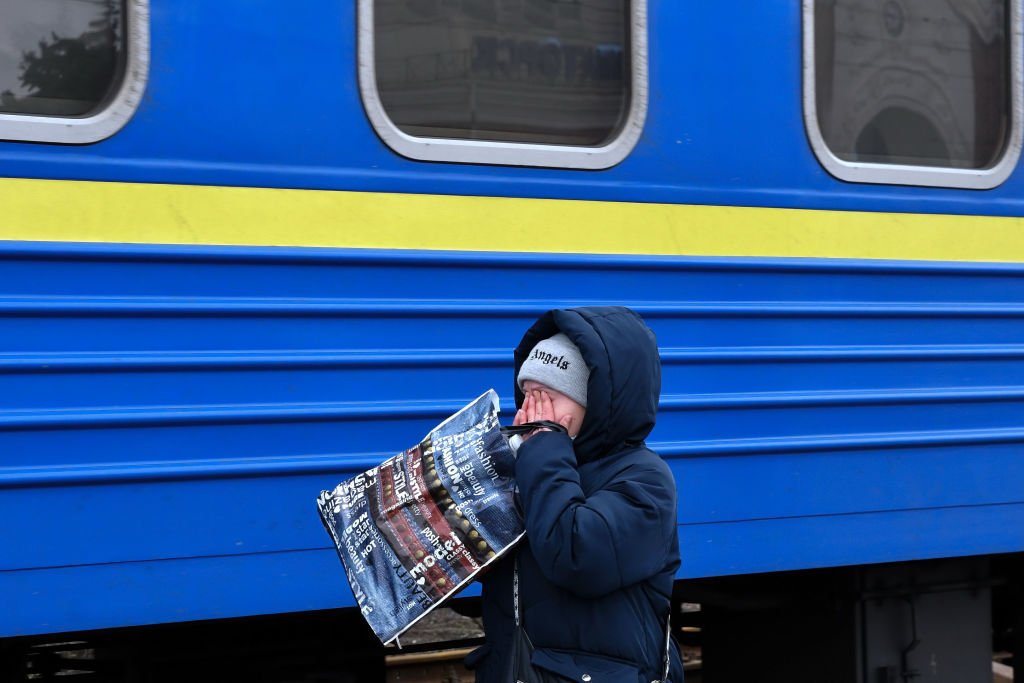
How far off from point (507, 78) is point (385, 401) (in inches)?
32.4

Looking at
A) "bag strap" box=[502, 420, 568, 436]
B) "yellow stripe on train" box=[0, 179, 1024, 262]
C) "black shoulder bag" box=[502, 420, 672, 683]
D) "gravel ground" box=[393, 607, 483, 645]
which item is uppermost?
"yellow stripe on train" box=[0, 179, 1024, 262]

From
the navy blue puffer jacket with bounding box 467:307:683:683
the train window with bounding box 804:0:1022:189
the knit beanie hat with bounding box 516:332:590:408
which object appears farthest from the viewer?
the train window with bounding box 804:0:1022:189

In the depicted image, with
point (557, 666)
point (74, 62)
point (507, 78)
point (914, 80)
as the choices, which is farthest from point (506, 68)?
point (557, 666)

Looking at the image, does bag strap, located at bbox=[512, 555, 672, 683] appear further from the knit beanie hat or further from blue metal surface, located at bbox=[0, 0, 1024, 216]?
blue metal surface, located at bbox=[0, 0, 1024, 216]

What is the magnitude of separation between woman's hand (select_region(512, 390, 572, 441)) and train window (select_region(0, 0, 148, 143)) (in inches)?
41.4

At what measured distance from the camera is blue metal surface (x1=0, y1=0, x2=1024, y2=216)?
8.28 ft

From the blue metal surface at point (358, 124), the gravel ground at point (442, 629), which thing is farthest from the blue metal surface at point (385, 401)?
the gravel ground at point (442, 629)

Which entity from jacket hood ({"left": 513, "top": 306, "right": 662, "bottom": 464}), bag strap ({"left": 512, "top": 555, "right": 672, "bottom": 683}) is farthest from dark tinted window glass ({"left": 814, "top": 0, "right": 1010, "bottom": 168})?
bag strap ({"left": 512, "top": 555, "right": 672, "bottom": 683})

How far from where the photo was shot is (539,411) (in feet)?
6.88

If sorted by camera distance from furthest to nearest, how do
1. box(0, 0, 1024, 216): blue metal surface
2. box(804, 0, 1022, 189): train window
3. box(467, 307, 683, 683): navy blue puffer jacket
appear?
box(804, 0, 1022, 189): train window
box(0, 0, 1024, 216): blue metal surface
box(467, 307, 683, 683): navy blue puffer jacket

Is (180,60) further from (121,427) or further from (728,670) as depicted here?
(728,670)

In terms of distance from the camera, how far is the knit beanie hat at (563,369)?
2.06m

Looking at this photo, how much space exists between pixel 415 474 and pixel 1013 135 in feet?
7.26

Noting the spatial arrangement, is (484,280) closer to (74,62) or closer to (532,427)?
(532,427)
